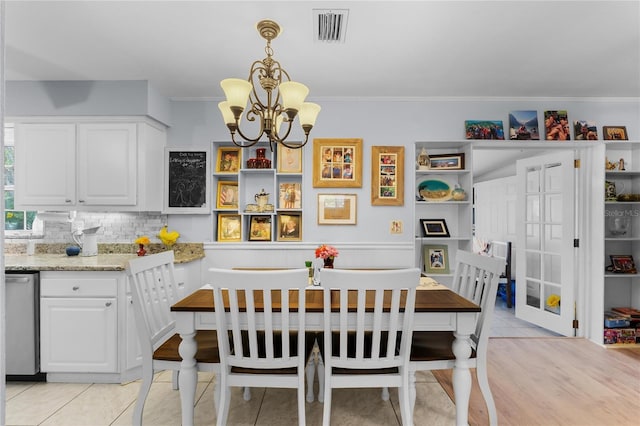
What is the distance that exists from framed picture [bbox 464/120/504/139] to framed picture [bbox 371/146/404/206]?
72cm

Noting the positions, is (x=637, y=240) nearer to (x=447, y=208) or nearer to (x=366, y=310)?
(x=447, y=208)

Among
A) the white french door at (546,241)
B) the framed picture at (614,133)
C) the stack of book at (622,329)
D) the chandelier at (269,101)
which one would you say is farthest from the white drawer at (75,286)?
the framed picture at (614,133)

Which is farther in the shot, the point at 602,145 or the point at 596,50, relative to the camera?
the point at 602,145

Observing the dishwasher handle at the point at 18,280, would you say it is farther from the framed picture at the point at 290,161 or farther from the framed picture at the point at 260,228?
the framed picture at the point at 290,161

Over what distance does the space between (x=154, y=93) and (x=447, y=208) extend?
3140mm

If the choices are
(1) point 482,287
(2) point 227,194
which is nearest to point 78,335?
(2) point 227,194

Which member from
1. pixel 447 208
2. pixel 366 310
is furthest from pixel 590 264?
pixel 366 310

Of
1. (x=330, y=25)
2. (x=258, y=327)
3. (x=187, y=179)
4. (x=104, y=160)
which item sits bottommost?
(x=258, y=327)

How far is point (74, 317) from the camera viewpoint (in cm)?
253

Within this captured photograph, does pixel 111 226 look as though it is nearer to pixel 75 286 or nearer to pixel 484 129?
pixel 75 286

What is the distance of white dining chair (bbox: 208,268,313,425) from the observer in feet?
5.16

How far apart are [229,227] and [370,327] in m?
2.17

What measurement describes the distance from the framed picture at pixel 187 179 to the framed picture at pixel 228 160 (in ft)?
0.39

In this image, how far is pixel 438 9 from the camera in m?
1.99
